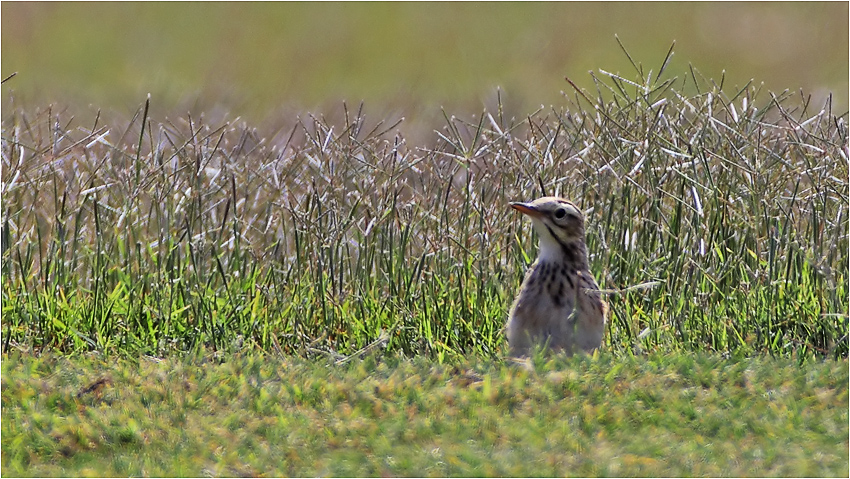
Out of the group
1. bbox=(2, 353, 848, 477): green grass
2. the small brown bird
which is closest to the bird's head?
the small brown bird

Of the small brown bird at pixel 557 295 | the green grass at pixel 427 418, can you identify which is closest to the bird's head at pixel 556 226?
the small brown bird at pixel 557 295

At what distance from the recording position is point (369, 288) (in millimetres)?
Result: 7406

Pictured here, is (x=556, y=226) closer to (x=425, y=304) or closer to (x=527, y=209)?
(x=527, y=209)

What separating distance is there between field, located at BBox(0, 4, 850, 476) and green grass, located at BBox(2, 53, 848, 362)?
0.02 metres

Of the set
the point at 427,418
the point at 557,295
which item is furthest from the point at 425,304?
the point at 427,418

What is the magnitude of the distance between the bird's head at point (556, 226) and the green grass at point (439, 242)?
24.5 inches

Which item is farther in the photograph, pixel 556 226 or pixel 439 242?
pixel 439 242

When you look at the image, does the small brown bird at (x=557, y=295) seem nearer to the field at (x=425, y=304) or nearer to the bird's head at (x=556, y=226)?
the bird's head at (x=556, y=226)

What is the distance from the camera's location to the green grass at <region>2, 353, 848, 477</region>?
533 cm

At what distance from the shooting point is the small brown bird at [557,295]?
650cm

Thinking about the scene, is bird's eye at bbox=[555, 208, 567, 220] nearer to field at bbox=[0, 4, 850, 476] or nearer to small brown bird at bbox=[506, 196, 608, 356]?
small brown bird at bbox=[506, 196, 608, 356]

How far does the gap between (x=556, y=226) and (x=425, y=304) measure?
3.30ft

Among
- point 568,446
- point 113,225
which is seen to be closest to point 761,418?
point 568,446

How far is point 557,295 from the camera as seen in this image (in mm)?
6504
